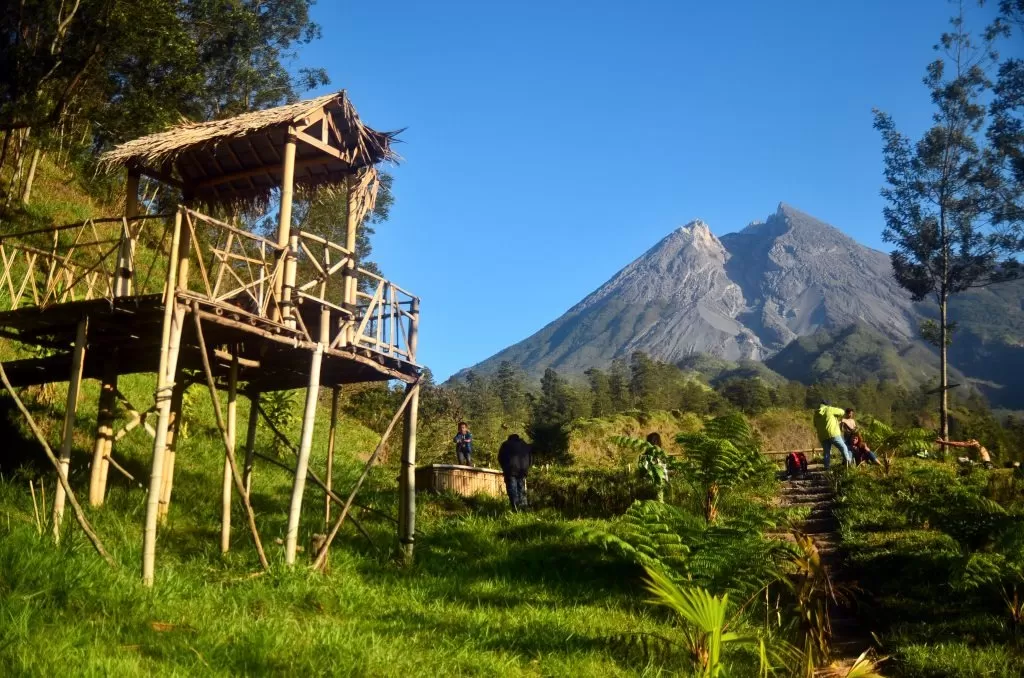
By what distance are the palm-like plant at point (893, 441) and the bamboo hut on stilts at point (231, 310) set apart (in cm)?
1101

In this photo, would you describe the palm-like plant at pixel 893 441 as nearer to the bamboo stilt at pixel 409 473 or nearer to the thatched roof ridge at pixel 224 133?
the bamboo stilt at pixel 409 473

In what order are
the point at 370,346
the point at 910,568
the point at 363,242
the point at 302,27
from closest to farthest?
the point at 910,568, the point at 370,346, the point at 302,27, the point at 363,242

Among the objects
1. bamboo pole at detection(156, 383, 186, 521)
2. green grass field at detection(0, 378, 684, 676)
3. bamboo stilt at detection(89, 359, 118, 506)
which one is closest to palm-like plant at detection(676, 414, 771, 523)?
green grass field at detection(0, 378, 684, 676)

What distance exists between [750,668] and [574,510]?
7.55 m

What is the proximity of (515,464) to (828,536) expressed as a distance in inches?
219

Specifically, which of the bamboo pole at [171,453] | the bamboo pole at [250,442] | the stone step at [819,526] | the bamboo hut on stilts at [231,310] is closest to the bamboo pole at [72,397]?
the bamboo hut on stilts at [231,310]

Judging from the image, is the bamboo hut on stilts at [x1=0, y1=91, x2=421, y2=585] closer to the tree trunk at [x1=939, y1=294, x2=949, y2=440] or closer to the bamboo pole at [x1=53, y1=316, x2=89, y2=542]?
the bamboo pole at [x1=53, y1=316, x2=89, y2=542]

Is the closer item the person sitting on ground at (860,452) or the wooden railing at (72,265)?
the wooden railing at (72,265)

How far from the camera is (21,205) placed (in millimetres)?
25500

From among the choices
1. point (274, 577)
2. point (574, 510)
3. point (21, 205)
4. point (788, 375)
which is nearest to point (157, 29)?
point (21, 205)

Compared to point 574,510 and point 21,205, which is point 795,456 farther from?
point 21,205

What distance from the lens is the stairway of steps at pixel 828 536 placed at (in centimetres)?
1062

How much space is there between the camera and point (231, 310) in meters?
10.7

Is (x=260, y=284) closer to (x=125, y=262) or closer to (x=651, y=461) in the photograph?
(x=125, y=262)
